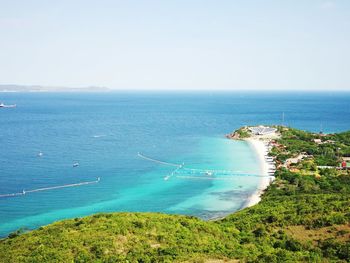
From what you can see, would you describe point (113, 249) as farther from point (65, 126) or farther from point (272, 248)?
point (65, 126)

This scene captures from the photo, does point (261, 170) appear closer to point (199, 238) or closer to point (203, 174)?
point (203, 174)

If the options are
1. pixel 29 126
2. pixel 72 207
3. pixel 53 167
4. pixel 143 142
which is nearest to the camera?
pixel 72 207

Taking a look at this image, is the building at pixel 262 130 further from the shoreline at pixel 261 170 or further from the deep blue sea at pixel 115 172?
the deep blue sea at pixel 115 172

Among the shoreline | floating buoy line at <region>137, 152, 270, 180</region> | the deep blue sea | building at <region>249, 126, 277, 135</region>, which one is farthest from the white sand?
building at <region>249, 126, 277, 135</region>

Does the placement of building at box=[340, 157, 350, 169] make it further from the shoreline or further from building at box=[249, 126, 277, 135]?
building at box=[249, 126, 277, 135]

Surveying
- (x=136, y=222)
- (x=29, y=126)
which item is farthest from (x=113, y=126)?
(x=136, y=222)
